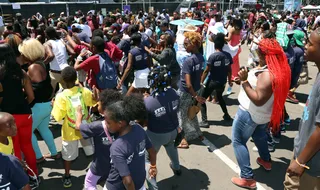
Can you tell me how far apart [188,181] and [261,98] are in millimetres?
1701

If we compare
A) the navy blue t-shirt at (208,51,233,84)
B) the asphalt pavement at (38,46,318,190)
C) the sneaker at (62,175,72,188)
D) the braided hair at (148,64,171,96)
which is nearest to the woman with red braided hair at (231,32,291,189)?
the asphalt pavement at (38,46,318,190)

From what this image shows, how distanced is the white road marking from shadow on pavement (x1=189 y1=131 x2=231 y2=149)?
0.25ft

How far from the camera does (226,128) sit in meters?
6.11

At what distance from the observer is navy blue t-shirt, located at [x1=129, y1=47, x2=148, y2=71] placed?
6.06m

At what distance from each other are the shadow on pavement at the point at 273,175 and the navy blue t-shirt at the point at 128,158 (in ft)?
7.43

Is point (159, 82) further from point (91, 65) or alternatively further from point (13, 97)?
point (91, 65)

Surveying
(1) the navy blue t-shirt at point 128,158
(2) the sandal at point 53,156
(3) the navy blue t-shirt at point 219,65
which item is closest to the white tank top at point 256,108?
(1) the navy blue t-shirt at point 128,158

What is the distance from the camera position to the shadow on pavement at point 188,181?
4180 millimetres

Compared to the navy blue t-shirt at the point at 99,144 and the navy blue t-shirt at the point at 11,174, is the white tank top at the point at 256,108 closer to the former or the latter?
the navy blue t-shirt at the point at 99,144

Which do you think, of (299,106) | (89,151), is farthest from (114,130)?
(299,106)

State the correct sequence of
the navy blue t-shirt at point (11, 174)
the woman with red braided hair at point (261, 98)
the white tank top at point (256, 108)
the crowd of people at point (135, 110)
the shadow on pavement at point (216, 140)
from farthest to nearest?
the shadow on pavement at point (216, 140)
the white tank top at point (256, 108)
the woman with red braided hair at point (261, 98)
the crowd of people at point (135, 110)
the navy blue t-shirt at point (11, 174)

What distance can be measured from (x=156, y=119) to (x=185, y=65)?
166 cm

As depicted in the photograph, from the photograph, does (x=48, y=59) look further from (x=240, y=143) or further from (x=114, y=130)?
(x=240, y=143)

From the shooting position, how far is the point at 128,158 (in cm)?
265
